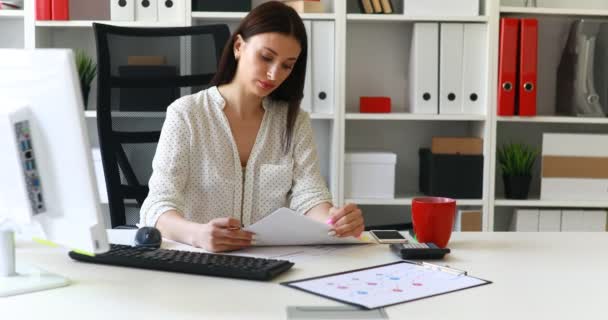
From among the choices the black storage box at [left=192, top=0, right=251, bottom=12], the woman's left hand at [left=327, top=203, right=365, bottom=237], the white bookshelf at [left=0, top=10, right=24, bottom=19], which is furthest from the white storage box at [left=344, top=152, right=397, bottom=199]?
the woman's left hand at [left=327, top=203, right=365, bottom=237]

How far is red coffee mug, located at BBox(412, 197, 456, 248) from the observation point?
148cm

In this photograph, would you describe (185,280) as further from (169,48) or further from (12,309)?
(169,48)

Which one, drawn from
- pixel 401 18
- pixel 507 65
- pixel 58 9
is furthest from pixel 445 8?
pixel 58 9

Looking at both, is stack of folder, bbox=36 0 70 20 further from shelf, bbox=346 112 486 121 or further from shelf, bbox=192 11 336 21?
shelf, bbox=346 112 486 121

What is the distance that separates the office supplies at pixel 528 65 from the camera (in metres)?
2.94

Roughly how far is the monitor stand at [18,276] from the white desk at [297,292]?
0.02 meters

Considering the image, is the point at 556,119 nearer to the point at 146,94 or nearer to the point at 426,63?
the point at 426,63

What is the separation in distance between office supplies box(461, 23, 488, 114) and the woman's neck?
50.8 inches

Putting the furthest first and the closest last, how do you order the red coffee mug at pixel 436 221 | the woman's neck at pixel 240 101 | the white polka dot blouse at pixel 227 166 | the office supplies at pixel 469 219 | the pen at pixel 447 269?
1. the office supplies at pixel 469 219
2. the woman's neck at pixel 240 101
3. the white polka dot blouse at pixel 227 166
4. the red coffee mug at pixel 436 221
5. the pen at pixel 447 269

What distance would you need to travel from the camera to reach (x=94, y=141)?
331 centimetres

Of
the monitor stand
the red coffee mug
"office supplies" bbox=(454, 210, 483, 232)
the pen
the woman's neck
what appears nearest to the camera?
the monitor stand

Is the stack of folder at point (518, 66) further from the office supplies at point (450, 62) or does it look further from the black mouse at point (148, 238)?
the black mouse at point (148, 238)

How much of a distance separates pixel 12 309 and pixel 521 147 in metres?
2.49

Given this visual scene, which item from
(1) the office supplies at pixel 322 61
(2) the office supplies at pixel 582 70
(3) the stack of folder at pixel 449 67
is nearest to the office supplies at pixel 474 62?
(3) the stack of folder at pixel 449 67
